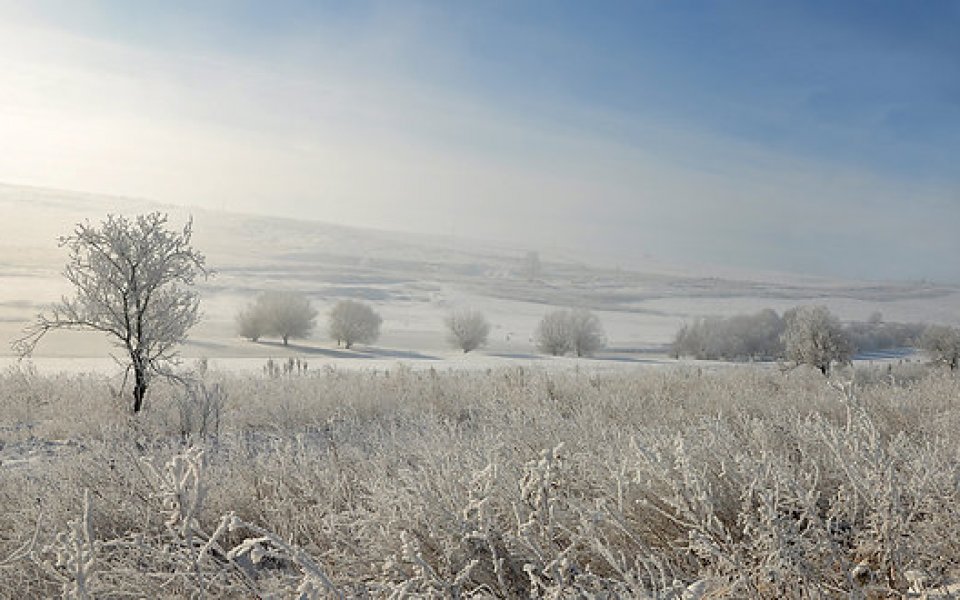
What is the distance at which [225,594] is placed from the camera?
2.72m

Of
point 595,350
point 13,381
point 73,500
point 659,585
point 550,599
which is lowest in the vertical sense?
point 595,350

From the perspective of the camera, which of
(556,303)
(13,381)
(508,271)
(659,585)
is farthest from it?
(508,271)

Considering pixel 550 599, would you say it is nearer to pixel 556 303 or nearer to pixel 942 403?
pixel 942 403

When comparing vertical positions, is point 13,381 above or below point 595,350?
above

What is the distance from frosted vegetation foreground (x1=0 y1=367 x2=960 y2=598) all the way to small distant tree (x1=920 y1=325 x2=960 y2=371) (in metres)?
17.4

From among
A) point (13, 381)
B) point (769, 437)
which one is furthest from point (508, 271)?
point (769, 437)

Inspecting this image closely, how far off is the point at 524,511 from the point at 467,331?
32559 mm

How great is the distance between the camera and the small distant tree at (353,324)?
34812 millimetres

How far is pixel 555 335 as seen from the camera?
116ft

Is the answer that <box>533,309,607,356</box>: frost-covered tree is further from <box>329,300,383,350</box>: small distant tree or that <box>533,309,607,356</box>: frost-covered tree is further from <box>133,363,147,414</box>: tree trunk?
<box>133,363,147,414</box>: tree trunk

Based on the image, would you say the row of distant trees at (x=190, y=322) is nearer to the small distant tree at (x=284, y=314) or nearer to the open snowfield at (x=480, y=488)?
the small distant tree at (x=284, y=314)

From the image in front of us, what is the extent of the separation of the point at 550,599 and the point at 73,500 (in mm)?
3451

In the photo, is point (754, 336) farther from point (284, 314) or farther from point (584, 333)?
point (284, 314)

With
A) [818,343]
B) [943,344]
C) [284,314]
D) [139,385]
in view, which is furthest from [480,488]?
[284,314]
